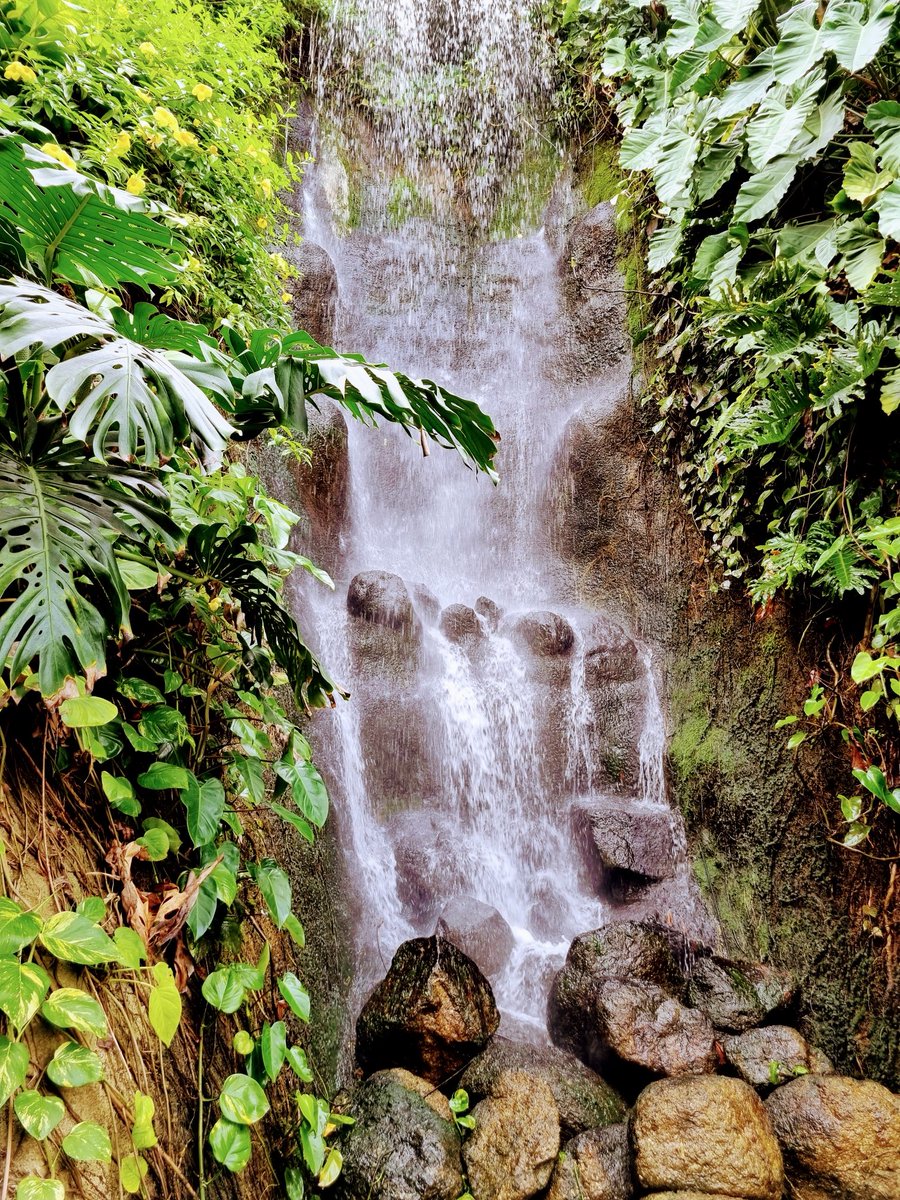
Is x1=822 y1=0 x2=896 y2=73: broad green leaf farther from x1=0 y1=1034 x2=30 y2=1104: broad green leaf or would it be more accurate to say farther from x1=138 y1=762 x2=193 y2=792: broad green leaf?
x1=0 y1=1034 x2=30 y2=1104: broad green leaf

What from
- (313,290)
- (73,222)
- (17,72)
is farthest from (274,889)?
(313,290)

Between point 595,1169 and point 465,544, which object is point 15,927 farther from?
point 465,544

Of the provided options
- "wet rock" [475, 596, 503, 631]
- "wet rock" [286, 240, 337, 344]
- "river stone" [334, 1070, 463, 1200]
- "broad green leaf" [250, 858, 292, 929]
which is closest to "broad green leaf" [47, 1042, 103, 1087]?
"broad green leaf" [250, 858, 292, 929]

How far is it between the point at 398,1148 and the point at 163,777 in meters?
1.70

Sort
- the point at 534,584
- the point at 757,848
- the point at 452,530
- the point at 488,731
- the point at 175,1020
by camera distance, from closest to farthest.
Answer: the point at 175,1020 → the point at 757,848 → the point at 488,731 → the point at 534,584 → the point at 452,530

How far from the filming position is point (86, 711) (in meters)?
1.14

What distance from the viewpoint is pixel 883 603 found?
2.46 meters

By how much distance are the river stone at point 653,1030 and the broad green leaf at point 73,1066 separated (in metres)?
2.42

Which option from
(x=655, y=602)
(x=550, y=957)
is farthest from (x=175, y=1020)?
(x=655, y=602)

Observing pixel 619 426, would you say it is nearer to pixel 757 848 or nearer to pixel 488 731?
pixel 488 731

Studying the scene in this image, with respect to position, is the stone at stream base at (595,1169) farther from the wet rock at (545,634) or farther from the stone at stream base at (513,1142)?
the wet rock at (545,634)

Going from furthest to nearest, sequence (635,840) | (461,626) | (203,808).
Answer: (461,626), (635,840), (203,808)

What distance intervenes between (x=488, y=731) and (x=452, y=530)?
2.38 metres

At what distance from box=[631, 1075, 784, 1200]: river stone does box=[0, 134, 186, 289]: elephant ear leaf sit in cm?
295
